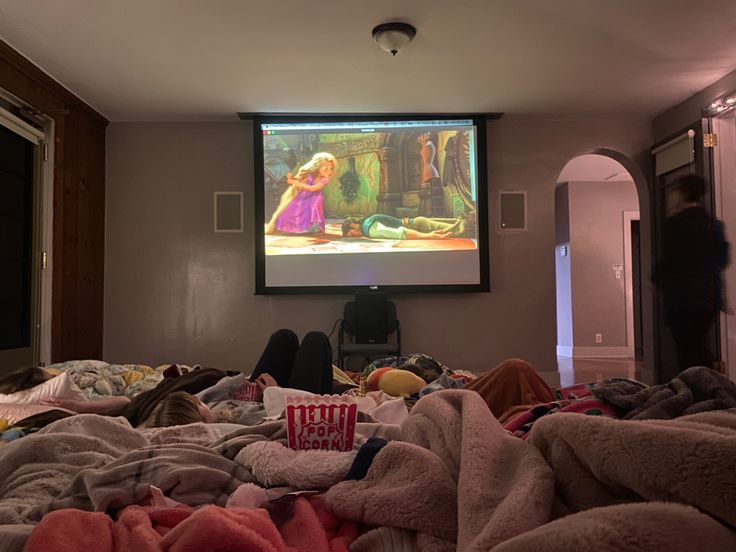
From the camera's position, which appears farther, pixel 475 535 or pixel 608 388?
pixel 608 388

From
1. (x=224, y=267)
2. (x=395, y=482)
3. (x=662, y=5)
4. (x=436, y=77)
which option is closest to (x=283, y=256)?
(x=224, y=267)

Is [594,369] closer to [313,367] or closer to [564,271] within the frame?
[564,271]

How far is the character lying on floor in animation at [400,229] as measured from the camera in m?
4.75

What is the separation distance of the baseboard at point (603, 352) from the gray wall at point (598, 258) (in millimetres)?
56

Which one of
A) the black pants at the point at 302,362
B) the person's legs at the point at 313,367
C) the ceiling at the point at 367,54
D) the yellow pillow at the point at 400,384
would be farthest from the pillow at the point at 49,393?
the ceiling at the point at 367,54

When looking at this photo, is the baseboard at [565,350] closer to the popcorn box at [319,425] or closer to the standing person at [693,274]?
the standing person at [693,274]

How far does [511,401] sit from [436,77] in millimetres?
2938

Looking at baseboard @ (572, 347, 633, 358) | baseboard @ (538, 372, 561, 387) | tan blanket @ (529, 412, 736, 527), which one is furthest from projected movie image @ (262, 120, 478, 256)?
tan blanket @ (529, 412, 736, 527)

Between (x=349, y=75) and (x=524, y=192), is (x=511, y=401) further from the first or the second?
(x=524, y=192)

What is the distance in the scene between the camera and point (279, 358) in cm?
241

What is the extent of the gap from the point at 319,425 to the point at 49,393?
1.38 m

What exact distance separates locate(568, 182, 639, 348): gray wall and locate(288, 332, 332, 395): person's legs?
232 inches

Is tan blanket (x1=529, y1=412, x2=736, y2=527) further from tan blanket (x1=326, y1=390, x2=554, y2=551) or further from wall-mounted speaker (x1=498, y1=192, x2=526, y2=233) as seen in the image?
wall-mounted speaker (x1=498, y1=192, x2=526, y2=233)

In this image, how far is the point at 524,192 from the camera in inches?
190
